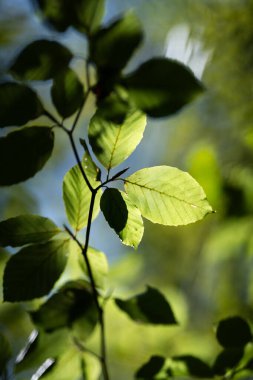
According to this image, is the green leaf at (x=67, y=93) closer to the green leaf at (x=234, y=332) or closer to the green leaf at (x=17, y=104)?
the green leaf at (x=17, y=104)

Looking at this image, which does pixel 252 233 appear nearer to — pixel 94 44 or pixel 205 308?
pixel 94 44

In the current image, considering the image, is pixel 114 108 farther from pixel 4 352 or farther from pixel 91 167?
pixel 4 352

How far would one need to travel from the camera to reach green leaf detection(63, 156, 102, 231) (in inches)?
23.2

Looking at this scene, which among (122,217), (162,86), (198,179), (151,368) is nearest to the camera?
(162,86)

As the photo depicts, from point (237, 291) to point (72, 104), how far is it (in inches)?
61.9

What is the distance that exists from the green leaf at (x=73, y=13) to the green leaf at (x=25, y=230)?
27 cm

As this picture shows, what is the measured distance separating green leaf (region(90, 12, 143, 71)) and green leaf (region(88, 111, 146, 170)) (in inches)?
2.6

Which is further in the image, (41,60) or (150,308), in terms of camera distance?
(150,308)

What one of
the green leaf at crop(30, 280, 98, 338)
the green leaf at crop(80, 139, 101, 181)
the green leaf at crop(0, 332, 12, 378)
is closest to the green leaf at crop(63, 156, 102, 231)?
the green leaf at crop(80, 139, 101, 181)

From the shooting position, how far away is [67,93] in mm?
541

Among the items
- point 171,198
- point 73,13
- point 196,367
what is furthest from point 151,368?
point 73,13

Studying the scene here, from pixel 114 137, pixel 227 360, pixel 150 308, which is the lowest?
pixel 227 360

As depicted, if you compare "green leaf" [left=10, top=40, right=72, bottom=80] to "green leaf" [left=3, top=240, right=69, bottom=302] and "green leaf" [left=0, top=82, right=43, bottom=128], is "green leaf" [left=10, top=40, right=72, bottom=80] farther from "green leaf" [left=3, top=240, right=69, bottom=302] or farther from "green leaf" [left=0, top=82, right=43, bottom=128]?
"green leaf" [left=3, top=240, right=69, bottom=302]

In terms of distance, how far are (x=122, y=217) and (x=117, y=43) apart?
0.22 meters
